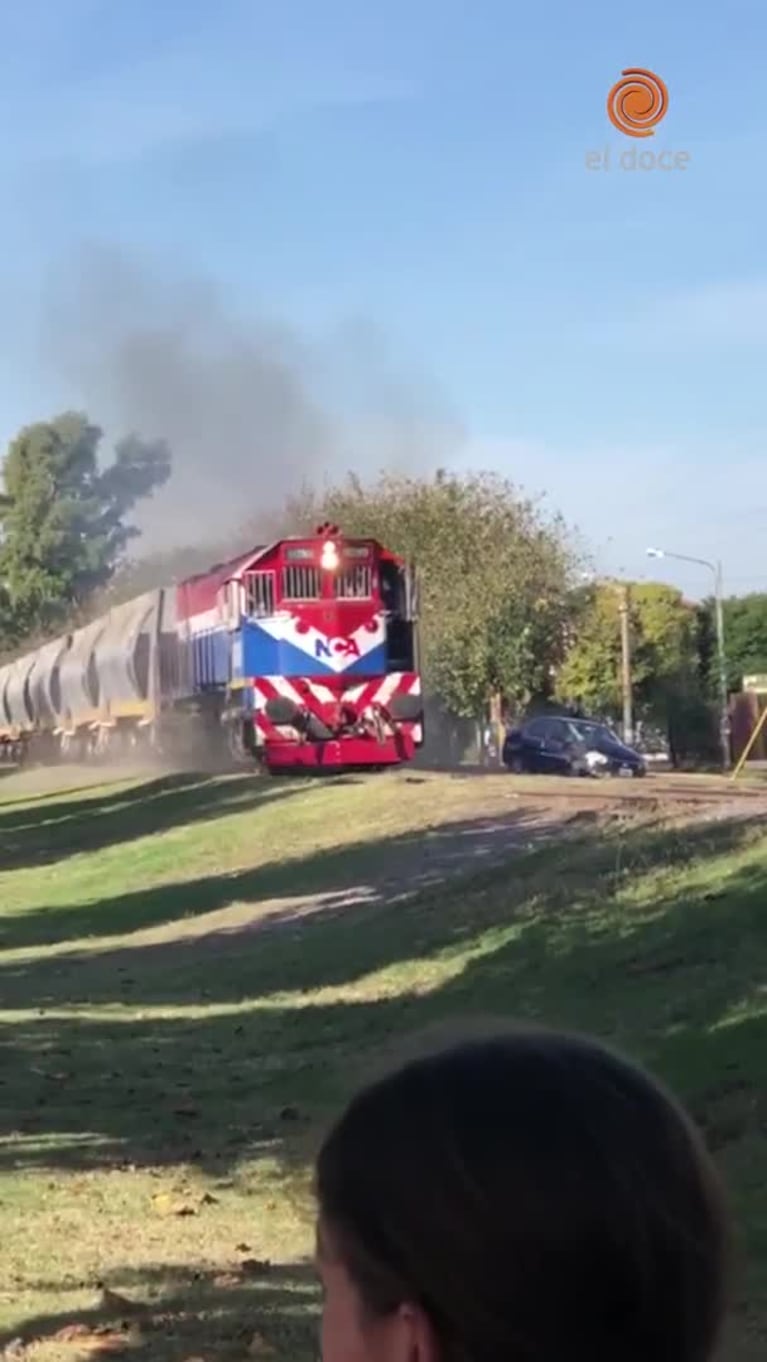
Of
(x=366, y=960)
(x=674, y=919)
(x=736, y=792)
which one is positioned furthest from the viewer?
(x=736, y=792)

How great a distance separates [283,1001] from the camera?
51.9 feet

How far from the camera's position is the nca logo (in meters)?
30.2

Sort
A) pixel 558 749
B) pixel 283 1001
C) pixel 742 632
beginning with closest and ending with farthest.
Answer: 1. pixel 283 1001
2. pixel 558 749
3. pixel 742 632

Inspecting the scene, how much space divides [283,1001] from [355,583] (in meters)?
15.6

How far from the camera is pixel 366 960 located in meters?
17.0

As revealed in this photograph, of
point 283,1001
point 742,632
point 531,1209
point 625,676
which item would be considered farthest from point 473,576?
point 531,1209

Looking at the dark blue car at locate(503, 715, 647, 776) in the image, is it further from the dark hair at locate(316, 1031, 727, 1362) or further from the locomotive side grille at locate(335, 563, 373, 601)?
the dark hair at locate(316, 1031, 727, 1362)

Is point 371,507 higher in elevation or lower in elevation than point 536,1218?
higher

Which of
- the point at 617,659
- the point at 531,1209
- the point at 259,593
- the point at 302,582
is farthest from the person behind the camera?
the point at 617,659

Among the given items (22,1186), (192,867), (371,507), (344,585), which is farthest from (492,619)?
(22,1186)

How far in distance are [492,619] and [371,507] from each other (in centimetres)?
689

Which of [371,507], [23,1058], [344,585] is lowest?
[23,1058]

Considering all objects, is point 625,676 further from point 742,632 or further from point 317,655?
point 317,655

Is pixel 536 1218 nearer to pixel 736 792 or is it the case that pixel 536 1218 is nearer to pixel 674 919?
pixel 674 919
